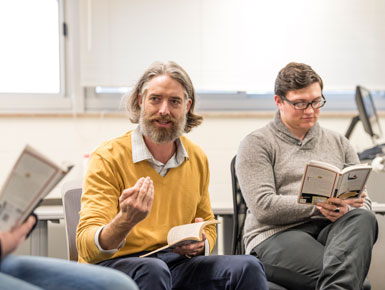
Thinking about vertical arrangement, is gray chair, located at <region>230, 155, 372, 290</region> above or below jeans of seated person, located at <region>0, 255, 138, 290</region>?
below

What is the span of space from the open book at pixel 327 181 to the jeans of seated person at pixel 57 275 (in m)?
0.96

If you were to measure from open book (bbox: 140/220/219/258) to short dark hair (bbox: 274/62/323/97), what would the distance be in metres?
0.86

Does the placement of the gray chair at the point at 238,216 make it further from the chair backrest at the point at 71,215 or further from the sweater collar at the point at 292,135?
the chair backrest at the point at 71,215

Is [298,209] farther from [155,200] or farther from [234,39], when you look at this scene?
[234,39]

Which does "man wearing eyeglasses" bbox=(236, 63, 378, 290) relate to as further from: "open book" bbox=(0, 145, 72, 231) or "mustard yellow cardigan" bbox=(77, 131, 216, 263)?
"open book" bbox=(0, 145, 72, 231)

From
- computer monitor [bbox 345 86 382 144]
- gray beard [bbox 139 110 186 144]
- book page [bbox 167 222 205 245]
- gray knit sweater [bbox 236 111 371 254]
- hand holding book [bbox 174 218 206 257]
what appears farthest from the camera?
computer monitor [bbox 345 86 382 144]

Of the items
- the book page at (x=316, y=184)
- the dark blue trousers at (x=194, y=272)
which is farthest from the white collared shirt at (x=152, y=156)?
the book page at (x=316, y=184)

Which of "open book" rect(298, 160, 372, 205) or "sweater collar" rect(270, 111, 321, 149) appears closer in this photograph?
"open book" rect(298, 160, 372, 205)

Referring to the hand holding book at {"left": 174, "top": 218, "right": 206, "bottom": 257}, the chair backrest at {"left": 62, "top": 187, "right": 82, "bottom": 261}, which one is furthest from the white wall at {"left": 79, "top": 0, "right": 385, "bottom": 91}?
the hand holding book at {"left": 174, "top": 218, "right": 206, "bottom": 257}

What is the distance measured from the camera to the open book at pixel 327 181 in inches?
78.5

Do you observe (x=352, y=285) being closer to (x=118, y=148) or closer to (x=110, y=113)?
(x=118, y=148)

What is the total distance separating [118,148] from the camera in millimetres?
1897

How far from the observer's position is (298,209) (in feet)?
7.19

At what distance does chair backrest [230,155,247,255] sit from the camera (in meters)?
2.43
